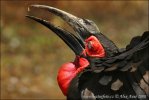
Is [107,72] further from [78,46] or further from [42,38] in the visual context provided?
[42,38]

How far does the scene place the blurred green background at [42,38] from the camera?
7.67m

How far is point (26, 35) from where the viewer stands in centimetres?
812

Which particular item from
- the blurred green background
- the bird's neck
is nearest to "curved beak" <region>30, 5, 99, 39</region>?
the bird's neck

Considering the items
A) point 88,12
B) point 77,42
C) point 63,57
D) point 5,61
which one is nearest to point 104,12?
point 88,12

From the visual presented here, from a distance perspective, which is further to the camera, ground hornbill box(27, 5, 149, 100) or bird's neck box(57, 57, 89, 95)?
bird's neck box(57, 57, 89, 95)

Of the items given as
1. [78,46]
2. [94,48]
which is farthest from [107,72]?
[78,46]

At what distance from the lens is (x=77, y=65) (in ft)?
11.4

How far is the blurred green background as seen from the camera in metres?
7.67

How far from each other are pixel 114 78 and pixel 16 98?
13.9 ft

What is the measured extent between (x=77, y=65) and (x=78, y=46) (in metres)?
0.12

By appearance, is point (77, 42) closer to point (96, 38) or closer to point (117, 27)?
point (96, 38)

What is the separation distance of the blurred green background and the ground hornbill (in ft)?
13.0

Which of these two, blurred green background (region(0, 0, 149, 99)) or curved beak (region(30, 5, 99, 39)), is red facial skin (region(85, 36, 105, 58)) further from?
blurred green background (region(0, 0, 149, 99))

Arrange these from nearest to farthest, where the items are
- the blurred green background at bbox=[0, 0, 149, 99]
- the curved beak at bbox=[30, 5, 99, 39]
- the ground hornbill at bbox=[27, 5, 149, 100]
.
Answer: the ground hornbill at bbox=[27, 5, 149, 100]
the curved beak at bbox=[30, 5, 99, 39]
the blurred green background at bbox=[0, 0, 149, 99]
